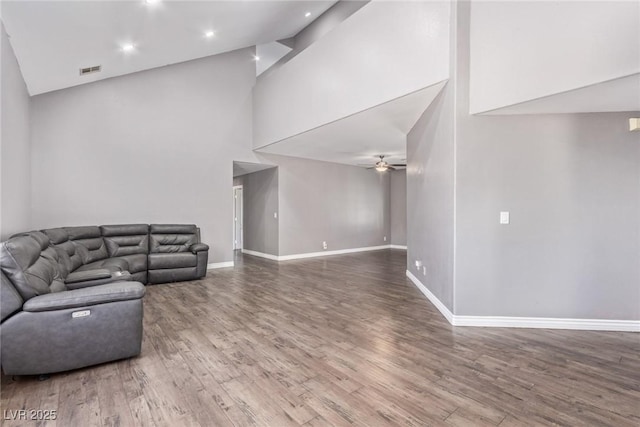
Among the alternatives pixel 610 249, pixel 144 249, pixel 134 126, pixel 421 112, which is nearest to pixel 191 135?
pixel 134 126

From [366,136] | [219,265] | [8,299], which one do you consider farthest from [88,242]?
[366,136]

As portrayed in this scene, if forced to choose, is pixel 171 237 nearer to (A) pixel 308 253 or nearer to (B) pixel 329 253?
(A) pixel 308 253

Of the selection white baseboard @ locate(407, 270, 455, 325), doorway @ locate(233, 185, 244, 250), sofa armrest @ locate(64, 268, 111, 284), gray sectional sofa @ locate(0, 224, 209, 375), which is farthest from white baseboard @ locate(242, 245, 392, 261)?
gray sectional sofa @ locate(0, 224, 209, 375)

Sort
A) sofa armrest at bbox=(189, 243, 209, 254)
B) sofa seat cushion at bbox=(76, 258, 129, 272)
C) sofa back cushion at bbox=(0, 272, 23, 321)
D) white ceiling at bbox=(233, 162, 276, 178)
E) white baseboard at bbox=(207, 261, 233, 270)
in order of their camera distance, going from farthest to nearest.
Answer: white ceiling at bbox=(233, 162, 276, 178) < white baseboard at bbox=(207, 261, 233, 270) < sofa armrest at bbox=(189, 243, 209, 254) < sofa seat cushion at bbox=(76, 258, 129, 272) < sofa back cushion at bbox=(0, 272, 23, 321)

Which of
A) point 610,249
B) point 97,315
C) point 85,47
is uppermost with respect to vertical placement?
point 85,47

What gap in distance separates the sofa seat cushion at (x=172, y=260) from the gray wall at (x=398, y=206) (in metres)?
6.62

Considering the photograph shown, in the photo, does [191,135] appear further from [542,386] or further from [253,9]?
[542,386]

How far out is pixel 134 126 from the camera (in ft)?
18.6

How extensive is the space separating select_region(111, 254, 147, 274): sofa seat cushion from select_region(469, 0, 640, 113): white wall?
5.21 meters

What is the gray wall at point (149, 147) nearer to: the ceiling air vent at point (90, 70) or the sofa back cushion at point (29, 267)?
the ceiling air vent at point (90, 70)

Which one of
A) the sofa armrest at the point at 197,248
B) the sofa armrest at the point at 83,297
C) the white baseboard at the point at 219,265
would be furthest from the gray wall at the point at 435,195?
the white baseboard at the point at 219,265

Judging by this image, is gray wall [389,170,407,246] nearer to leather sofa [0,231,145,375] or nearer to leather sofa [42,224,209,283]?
leather sofa [42,224,209,283]

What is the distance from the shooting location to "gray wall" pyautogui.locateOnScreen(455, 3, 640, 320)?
299 cm

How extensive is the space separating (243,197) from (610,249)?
7.95 meters
